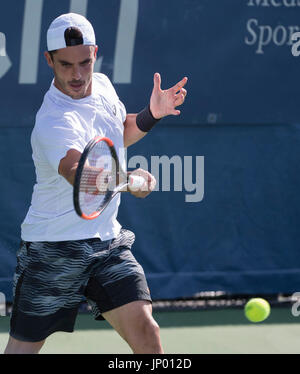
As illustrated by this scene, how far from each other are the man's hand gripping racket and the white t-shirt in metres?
0.08

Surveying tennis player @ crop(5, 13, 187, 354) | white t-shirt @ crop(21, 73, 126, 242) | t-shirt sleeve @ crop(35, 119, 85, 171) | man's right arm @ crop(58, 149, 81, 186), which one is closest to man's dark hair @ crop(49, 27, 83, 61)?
tennis player @ crop(5, 13, 187, 354)

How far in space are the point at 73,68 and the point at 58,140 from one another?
0.31 meters

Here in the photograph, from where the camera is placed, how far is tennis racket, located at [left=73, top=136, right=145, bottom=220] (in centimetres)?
259

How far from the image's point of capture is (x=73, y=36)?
9.43 feet

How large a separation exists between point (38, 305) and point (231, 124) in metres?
2.16

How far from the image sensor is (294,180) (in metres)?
4.77

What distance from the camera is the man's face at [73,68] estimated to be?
288 centimetres

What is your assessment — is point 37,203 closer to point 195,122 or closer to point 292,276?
point 195,122

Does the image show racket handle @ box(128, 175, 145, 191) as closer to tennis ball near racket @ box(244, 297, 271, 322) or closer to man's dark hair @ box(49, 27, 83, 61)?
man's dark hair @ box(49, 27, 83, 61)
